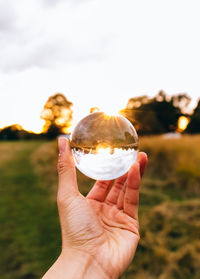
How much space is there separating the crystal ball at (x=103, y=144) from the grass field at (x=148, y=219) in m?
2.21

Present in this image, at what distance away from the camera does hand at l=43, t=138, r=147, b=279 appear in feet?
6.86

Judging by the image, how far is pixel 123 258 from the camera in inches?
87.1

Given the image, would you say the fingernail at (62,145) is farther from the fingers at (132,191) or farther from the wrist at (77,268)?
the wrist at (77,268)

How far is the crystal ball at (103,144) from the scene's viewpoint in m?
2.58

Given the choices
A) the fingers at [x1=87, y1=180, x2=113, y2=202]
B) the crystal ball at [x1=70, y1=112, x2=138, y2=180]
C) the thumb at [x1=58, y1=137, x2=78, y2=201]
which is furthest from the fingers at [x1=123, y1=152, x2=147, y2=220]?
the thumb at [x1=58, y1=137, x2=78, y2=201]

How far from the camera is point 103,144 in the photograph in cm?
265

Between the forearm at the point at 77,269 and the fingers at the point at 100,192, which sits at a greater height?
the fingers at the point at 100,192

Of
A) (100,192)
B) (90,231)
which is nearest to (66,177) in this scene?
(90,231)

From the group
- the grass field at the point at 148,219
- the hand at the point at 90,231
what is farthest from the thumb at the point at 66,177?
the grass field at the point at 148,219

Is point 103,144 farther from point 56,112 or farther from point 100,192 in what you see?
point 56,112

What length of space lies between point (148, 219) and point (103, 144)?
11.4 ft

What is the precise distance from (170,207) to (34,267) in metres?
3.60

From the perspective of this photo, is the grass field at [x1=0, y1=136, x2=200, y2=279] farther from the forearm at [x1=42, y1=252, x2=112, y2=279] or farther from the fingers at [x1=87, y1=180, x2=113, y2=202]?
the forearm at [x1=42, y1=252, x2=112, y2=279]

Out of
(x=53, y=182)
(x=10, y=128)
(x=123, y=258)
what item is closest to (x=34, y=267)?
(x=123, y=258)
